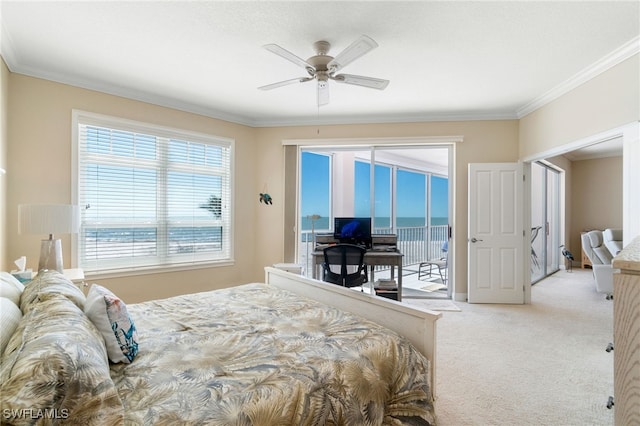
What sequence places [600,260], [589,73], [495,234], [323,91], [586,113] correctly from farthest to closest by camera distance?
1. [600,260]
2. [495,234]
3. [586,113]
4. [589,73]
5. [323,91]

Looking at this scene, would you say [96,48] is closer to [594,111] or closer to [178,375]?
[178,375]

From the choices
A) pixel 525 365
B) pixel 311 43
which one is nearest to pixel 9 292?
pixel 311 43

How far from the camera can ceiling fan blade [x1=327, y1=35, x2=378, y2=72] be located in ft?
6.95

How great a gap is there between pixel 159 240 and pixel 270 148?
6.78ft

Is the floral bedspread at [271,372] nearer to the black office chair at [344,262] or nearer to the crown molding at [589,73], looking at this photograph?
the black office chair at [344,262]

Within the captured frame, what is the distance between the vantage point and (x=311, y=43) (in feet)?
8.77

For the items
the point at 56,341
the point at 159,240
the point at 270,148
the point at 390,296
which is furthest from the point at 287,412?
the point at 270,148

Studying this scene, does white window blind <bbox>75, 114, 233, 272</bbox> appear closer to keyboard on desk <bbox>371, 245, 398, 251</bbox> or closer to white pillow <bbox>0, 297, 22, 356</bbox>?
keyboard on desk <bbox>371, 245, 398, 251</bbox>

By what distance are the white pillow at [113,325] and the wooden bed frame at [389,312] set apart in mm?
1268

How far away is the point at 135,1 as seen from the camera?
7.15 ft

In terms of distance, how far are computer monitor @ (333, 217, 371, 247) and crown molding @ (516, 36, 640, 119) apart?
8.47 ft

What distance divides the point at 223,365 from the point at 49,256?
7.24 ft

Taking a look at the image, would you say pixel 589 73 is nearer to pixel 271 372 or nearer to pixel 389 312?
pixel 389 312

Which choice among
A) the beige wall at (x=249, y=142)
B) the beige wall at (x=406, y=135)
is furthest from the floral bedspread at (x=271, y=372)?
the beige wall at (x=406, y=135)
